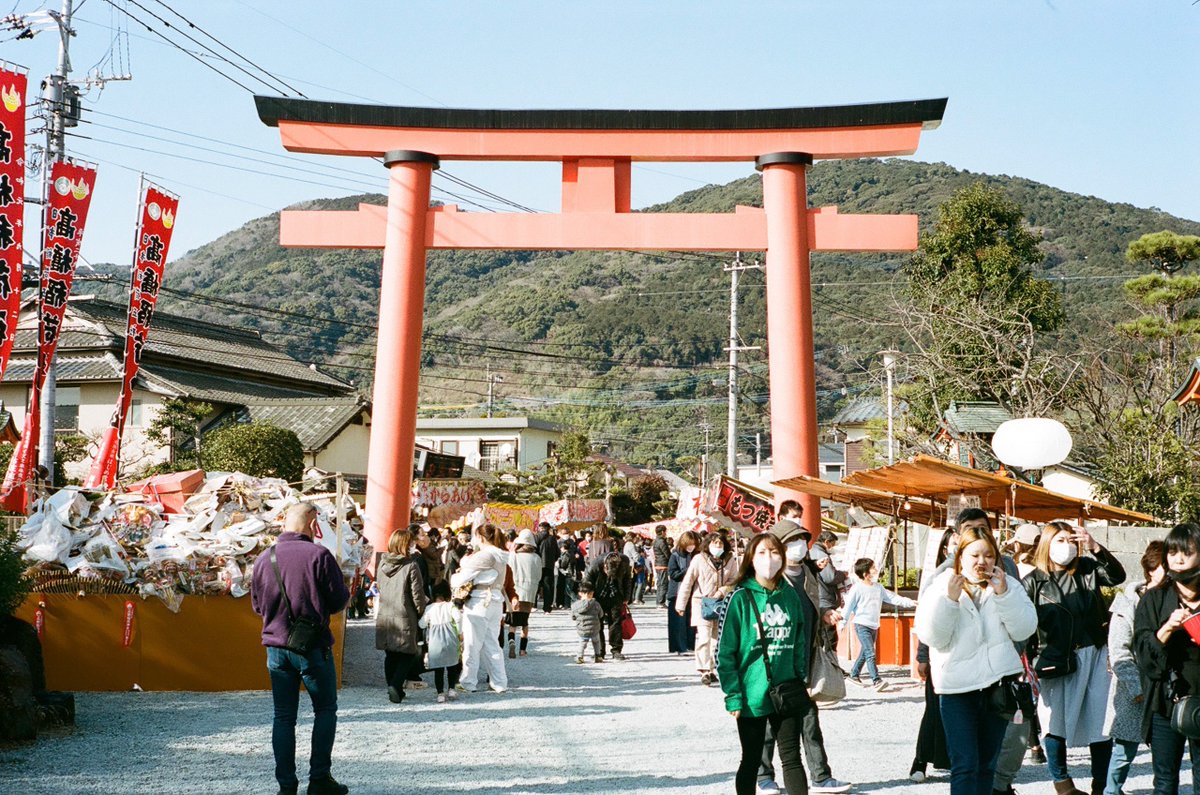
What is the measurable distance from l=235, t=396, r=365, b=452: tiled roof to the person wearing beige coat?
849 inches

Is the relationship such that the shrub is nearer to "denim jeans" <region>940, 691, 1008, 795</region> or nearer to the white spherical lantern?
"denim jeans" <region>940, 691, 1008, 795</region>

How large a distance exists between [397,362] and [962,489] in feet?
24.4

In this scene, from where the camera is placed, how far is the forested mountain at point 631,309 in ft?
254

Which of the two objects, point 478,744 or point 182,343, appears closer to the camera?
point 478,744

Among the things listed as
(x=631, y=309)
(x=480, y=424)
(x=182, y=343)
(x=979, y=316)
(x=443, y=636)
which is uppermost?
(x=631, y=309)

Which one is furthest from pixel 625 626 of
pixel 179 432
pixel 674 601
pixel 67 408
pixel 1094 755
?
pixel 67 408

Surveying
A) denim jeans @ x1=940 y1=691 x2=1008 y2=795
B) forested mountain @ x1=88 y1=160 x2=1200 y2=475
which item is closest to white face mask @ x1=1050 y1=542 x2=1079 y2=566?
denim jeans @ x1=940 y1=691 x2=1008 y2=795

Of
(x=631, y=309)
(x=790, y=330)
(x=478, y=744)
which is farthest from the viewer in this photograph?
(x=631, y=309)

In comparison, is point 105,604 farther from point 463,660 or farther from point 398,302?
point 398,302

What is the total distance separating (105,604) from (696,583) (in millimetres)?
5878

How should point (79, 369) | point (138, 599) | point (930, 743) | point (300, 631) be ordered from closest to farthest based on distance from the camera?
point (300, 631), point (930, 743), point (138, 599), point (79, 369)

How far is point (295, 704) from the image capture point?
6.44 metres

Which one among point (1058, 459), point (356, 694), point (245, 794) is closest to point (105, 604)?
point (356, 694)

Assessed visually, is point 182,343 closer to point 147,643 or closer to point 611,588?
point 611,588
